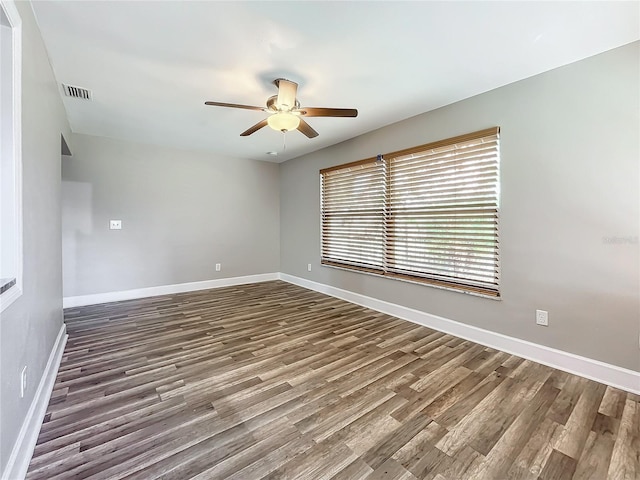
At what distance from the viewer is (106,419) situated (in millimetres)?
1717

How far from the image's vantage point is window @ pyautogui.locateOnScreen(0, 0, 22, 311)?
1.33 metres

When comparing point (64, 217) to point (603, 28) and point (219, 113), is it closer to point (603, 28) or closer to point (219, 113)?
point (219, 113)

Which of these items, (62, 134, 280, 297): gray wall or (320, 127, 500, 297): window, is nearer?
(320, 127, 500, 297): window

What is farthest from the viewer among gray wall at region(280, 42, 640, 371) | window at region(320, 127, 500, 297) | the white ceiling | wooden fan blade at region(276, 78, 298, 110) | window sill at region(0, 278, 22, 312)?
window at region(320, 127, 500, 297)

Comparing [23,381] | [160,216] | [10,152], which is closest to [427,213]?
[10,152]

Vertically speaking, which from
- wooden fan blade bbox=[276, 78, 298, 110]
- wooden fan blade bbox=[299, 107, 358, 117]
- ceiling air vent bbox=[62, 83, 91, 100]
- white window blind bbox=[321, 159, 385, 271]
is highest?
ceiling air vent bbox=[62, 83, 91, 100]

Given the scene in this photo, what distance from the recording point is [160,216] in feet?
15.3

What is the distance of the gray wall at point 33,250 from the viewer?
127 centimetres

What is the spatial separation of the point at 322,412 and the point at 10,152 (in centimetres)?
222

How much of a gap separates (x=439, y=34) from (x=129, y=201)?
15.3 ft

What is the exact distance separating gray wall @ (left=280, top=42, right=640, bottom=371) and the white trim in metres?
3.79

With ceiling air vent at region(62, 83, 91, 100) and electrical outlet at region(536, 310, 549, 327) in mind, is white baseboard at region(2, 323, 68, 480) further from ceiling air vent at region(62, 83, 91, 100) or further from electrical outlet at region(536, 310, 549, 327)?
electrical outlet at region(536, 310, 549, 327)

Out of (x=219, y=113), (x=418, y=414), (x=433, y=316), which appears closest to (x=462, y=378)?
(x=418, y=414)

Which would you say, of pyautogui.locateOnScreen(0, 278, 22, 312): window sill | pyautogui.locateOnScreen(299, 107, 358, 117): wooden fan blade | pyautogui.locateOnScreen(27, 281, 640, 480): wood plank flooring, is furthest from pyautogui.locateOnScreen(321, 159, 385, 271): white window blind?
pyautogui.locateOnScreen(0, 278, 22, 312): window sill
